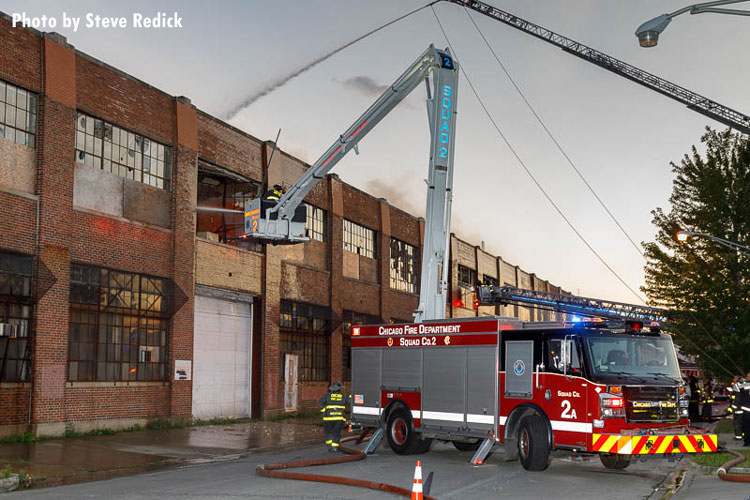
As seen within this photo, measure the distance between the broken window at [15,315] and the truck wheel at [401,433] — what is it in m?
9.08

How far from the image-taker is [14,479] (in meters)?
12.8

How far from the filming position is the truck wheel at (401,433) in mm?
16734

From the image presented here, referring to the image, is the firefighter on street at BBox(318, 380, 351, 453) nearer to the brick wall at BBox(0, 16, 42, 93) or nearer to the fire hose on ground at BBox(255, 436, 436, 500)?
the fire hose on ground at BBox(255, 436, 436, 500)

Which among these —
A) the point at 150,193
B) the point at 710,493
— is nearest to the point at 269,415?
the point at 150,193

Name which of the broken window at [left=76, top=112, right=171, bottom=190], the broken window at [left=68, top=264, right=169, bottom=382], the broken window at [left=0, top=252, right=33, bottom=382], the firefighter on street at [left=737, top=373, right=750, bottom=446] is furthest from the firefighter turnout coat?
the broken window at [left=76, top=112, right=171, bottom=190]

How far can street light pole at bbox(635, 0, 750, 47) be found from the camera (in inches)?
411

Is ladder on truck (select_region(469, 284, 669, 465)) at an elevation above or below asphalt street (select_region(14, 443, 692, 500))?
above

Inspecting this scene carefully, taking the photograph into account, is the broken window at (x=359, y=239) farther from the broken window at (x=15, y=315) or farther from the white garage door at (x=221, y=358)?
the broken window at (x=15, y=315)

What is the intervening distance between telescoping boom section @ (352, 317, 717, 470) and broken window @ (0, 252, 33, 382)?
885 centimetres

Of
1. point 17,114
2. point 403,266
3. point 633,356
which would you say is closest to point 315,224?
point 403,266

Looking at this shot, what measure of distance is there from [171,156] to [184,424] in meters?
8.10

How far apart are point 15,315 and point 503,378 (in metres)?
11.9

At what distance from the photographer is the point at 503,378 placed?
48.8ft

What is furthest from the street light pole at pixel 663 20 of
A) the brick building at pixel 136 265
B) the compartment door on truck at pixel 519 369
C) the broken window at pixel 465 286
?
the broken window at pixel 465 286
